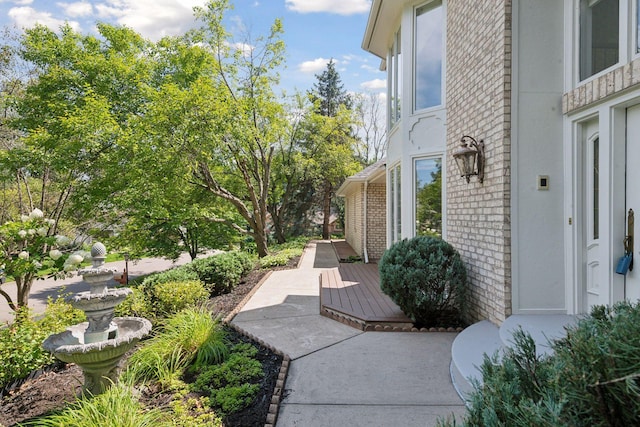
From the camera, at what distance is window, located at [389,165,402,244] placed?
802 centimetres

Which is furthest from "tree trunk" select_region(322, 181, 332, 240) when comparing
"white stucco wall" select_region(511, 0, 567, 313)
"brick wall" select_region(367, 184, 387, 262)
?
"white stucco wall" select_region(511, 0, 567, 313)

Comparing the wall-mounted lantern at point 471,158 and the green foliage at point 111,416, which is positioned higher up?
the wall-mounted lantern at point 471,158

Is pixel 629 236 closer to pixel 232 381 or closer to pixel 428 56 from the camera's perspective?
pixel 232 381

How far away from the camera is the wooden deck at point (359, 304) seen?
17.1 ft

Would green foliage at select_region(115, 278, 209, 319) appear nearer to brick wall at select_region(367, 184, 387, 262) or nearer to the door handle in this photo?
the door handle

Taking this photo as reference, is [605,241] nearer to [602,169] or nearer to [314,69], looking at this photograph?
[602,169]

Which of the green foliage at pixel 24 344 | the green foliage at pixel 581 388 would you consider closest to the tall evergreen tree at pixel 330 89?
the green foliage at pixel 24 344

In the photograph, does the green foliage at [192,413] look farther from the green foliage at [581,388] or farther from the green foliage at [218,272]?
the green foliage at [218,272]

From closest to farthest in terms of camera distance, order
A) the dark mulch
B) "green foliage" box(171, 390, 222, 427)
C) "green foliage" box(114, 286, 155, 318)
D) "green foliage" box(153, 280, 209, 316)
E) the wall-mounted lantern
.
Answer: "green foliage" box(171, 390, 222, 427) < the dark mulch < the wall-mounted lantern < "green foliage" box(114, 286, 155, 318) < "green foliage" box(153, 280, 209, 316)

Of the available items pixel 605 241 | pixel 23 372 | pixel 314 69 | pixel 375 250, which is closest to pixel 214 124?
pixel 375 250

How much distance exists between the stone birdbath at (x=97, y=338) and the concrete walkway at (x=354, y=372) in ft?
5.26

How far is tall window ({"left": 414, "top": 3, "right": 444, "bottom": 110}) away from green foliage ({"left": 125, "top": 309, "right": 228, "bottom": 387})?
205 inches

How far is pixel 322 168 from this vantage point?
20.7 meters

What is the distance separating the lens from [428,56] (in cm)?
666
